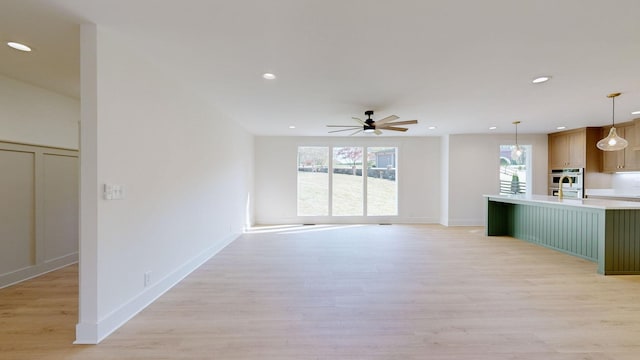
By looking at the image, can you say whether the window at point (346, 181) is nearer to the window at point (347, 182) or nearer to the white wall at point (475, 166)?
the window at point (347, 182)

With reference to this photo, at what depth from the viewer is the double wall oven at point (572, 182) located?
6.27 m

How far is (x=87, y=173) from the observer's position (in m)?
2.07

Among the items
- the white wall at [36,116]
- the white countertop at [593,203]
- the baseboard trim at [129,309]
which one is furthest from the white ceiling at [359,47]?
the baseboard trim at [129,309]

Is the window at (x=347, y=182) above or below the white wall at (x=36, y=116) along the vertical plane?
below

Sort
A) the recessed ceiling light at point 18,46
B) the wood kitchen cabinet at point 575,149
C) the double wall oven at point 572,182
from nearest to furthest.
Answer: the recessed ceiling light at point 18,46 → the wood kitchen cabinet at point 575,149 → the double wall oven at point 572,182

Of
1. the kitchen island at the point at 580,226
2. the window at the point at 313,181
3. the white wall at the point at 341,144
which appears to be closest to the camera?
the kitchen island at the point at 580,226

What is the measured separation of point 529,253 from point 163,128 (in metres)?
5.80

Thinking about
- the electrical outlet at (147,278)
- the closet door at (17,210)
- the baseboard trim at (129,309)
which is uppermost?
the closet door at (17,210)

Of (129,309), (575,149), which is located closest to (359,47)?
(129,309)

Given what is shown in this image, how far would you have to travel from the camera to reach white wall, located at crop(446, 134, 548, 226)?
7141mm

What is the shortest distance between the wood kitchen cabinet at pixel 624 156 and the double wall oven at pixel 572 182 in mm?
492

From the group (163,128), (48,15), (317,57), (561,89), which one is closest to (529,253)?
(561,89)

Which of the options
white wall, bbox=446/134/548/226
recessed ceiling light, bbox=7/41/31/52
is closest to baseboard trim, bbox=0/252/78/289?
recessed ceiling light, bbox=7/41/31/52

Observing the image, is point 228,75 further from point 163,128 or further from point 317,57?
point 317,57
